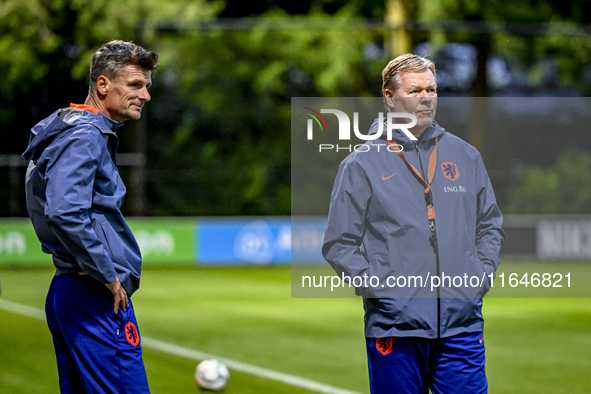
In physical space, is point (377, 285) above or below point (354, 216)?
below

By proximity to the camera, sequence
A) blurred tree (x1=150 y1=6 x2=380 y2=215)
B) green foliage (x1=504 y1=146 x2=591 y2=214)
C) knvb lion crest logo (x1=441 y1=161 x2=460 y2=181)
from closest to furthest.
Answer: knvb lion crest logo (x1=441 y1=161 x2=460 y2=181) → green foliage (x1=504 y1=146 x2=591 y2=214) → blurred tree (x1=150 y1=6 x2=380 y2=215)

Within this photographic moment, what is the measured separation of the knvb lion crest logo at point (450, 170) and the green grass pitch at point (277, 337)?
140 inches

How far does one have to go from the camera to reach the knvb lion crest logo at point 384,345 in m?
3.22

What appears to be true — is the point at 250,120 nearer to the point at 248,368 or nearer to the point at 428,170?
the point at 248,368

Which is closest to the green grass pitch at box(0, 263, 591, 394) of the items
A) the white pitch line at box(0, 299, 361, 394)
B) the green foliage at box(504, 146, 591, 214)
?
the white pitch line at box(0, 299, 361, 394)

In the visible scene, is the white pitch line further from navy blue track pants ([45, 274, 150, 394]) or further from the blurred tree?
the blurred tree

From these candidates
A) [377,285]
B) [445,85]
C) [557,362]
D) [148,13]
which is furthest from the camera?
Answer: [148,13]

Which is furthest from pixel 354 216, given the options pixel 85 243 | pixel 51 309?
pixel 51 309

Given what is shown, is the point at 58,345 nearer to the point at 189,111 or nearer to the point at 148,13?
the point at 189,111

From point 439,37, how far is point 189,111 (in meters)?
6.20

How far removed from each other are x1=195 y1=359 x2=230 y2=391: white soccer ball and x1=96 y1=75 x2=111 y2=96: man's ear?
3.56m

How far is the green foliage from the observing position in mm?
16312

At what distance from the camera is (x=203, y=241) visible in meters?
15.9

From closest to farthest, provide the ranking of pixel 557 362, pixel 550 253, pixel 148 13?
1. pixel 557 362
2. pixel 550 253
3. pixel 148 13
